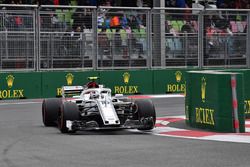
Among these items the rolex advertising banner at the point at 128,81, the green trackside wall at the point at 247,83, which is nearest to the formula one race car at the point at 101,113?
the green trackside wall at the point at 247,83

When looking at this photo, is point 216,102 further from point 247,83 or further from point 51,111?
point 51,111

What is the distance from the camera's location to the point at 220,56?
25.6 meters

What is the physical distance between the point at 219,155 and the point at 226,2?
23662 mm

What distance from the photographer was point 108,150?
11219 mm

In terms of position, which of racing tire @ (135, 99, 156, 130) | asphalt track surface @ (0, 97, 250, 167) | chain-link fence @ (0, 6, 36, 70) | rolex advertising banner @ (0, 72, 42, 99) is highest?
chain-link fence @ (0, 6, 36, 70)

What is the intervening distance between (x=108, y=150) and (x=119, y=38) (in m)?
12.7

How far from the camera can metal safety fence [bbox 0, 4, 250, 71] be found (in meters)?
22.3

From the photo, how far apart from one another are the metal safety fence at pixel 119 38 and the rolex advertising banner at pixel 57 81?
0.87 ft

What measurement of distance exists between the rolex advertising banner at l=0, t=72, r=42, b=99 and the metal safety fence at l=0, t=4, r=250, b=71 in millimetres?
264

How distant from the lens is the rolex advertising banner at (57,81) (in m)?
22.6

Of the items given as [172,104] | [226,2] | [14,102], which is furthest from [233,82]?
[226,2]

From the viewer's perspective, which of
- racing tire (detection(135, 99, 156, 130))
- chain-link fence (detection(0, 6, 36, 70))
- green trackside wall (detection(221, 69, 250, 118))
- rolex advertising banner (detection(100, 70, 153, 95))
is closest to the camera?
racing tire (detection(135, 99, 156, 130))

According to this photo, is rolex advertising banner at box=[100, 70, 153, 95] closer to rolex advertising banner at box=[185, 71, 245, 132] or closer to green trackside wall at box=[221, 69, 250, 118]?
green trackside wall at box=[221, 69, 250, 118]

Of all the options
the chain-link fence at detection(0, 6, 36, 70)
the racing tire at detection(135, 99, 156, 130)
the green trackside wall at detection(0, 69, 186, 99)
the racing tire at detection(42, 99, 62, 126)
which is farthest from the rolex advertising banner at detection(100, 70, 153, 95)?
the racing tire at detection(135, 99, 156, 130)
